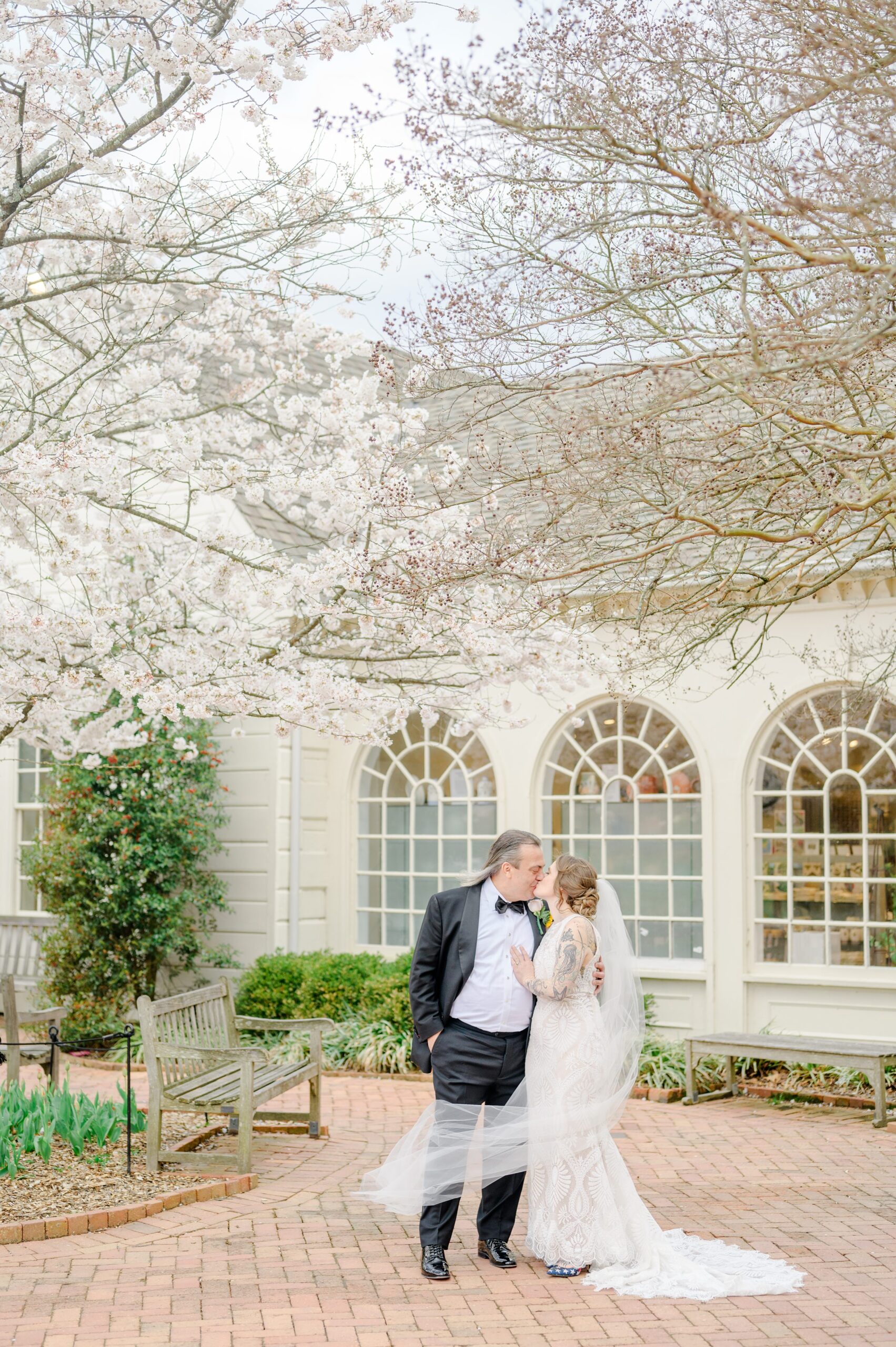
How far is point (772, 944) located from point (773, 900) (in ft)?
1.17

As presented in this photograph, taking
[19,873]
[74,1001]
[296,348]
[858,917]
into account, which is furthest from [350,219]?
[19,873]

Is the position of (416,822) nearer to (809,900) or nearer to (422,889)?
(422,889)

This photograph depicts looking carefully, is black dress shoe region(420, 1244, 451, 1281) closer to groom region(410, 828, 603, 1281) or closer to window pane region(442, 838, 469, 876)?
groom region(410, 828, 603, 1281)

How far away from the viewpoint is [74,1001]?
40.2 feet

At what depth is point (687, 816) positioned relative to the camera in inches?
453

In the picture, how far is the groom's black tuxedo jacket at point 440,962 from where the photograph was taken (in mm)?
5852

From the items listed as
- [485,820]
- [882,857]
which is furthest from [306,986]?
[882,857]

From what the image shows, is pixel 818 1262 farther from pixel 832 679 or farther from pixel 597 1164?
pixel 832 679

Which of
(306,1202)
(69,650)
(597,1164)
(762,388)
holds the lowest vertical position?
(306,1202)

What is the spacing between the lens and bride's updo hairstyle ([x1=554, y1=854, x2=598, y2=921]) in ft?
19.7

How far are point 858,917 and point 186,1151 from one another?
18.2 ft

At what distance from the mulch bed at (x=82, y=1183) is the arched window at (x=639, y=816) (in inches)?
194

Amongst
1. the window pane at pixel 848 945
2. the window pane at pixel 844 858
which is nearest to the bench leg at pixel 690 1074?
the window pane at pixel 848 945

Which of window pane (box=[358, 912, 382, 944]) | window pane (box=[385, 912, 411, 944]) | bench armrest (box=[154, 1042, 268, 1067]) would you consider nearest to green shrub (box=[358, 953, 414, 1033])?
window pane (box=[385, 912, 411, 944])
